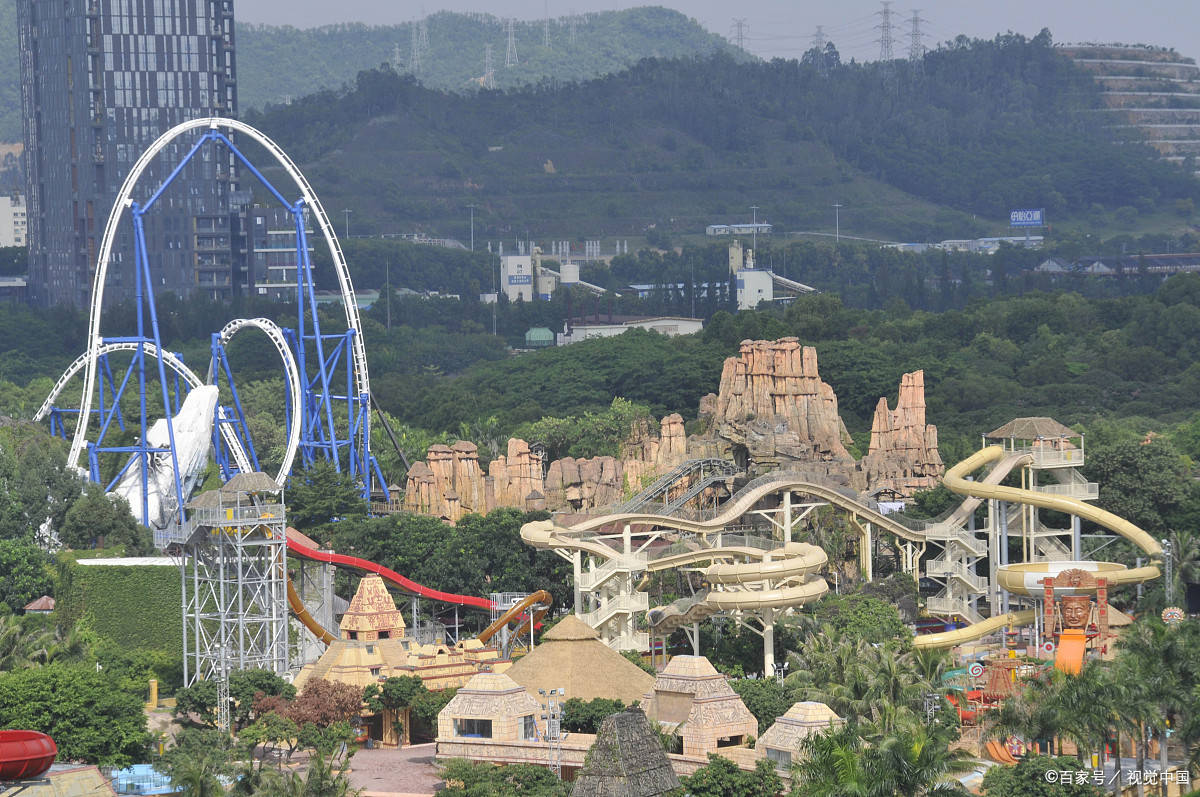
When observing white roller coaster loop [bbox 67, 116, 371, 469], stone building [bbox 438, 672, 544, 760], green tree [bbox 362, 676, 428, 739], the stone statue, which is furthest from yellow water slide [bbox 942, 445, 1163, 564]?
white roller coaster loop [bbox 67, 116, 371, 469]

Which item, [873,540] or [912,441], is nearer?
[873,540]

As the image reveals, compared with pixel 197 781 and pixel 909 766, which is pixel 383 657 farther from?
pixel 909 766

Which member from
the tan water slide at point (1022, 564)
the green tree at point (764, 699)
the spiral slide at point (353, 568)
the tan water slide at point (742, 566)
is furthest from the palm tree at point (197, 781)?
the tan water slide at point (1022, 564)

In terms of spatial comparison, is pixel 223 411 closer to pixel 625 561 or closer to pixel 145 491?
pixel 145 491

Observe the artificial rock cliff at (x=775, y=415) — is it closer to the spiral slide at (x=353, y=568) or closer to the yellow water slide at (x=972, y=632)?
the spiral slide at (x=353, y=568)

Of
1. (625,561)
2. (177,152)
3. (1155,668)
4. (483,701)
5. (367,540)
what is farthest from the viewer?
(177,152)

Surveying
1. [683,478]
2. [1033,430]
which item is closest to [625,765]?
[1033,430]

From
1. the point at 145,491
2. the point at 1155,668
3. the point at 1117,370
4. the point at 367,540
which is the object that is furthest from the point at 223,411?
the point at 1117,370

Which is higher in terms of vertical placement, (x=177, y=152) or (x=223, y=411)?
(x=177, y=152)

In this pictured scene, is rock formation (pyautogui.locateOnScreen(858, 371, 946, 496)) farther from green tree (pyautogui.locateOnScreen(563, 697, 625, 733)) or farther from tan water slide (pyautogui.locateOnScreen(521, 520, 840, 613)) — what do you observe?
green tree (pyautogui.locateOnScreen(563, 697, 625, 733))
